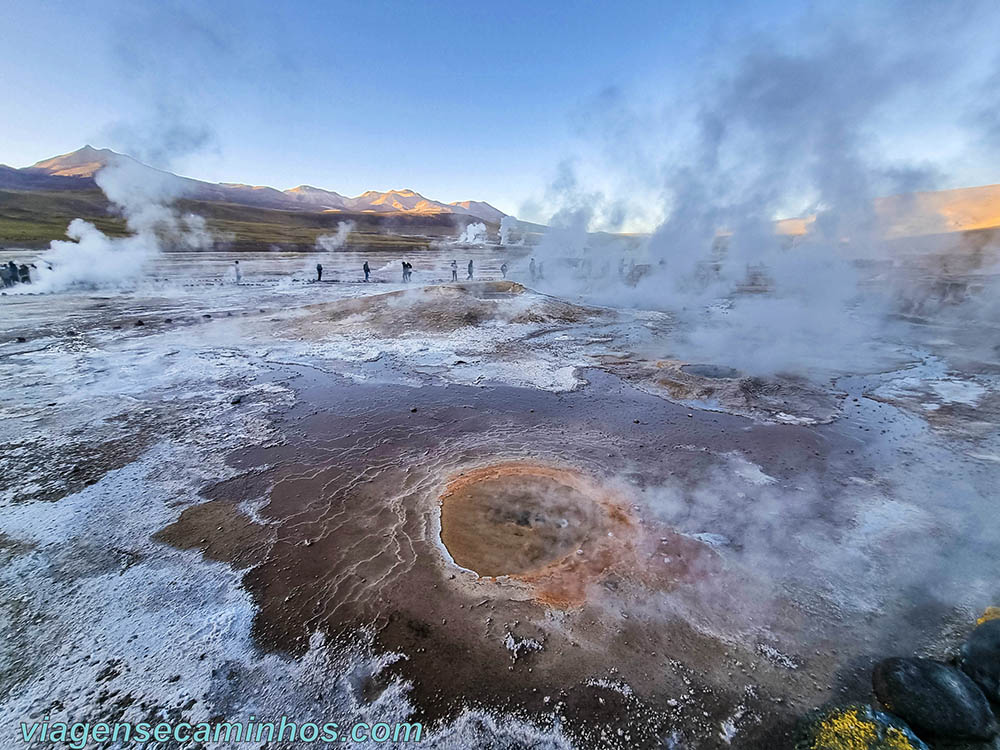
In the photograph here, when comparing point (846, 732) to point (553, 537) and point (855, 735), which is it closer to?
point (855, 735)

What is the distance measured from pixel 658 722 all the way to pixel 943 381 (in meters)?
12.3

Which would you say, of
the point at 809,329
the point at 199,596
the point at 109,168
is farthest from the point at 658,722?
the point at 109,168

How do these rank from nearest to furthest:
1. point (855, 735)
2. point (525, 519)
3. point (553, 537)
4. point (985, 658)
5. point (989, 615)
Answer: point (855, 735) < point (985, 658) < point (989, 615) < point (553, 537) < point (525, 519)

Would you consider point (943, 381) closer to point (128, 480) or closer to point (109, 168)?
point (128, 480)

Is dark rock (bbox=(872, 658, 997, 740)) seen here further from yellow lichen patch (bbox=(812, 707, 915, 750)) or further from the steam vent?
the steam vent

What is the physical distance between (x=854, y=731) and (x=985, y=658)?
4.46ft

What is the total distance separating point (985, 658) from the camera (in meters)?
3.20

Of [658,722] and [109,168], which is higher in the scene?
[109,168]

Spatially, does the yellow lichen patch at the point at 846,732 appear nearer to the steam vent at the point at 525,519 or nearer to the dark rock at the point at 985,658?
the dark rock at the point at 985,658

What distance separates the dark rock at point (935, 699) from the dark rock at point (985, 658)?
126 millimetres

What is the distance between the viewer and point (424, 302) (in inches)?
703

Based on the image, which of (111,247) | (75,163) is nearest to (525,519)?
(111,247)

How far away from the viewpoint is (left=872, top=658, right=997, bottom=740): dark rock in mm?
2844

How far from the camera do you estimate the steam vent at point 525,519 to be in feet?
14.7
